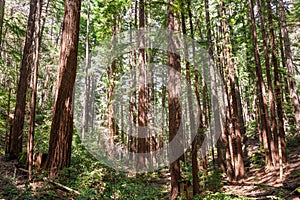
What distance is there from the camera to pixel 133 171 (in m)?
15.5

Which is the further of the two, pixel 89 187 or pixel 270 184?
pixel 270 184

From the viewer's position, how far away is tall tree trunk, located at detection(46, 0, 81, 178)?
697 cm

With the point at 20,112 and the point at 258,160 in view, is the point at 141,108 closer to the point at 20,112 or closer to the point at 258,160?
the point at 20,112

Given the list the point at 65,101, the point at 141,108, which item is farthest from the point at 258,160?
the point at 65,101

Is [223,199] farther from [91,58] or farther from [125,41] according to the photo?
[91,58]

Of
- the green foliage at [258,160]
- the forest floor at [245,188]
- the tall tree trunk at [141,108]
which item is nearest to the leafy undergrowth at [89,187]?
the forest floor at [245,188]

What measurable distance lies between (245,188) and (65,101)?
26.5 ft

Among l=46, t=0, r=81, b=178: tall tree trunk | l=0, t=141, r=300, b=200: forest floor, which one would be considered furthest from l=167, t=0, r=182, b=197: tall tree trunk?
l=46, t=0, r=81, b=178: tall tree trunk

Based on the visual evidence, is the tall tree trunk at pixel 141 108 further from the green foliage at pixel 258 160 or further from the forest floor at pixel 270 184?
the green foliage at pixel 258 160

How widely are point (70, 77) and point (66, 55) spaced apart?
1.97ft

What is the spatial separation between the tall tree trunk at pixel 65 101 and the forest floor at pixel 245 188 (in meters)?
0.70

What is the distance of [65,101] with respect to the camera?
7133 millimetres

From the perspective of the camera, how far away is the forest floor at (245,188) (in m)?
5.98

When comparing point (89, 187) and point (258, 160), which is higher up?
point (89, 187)
